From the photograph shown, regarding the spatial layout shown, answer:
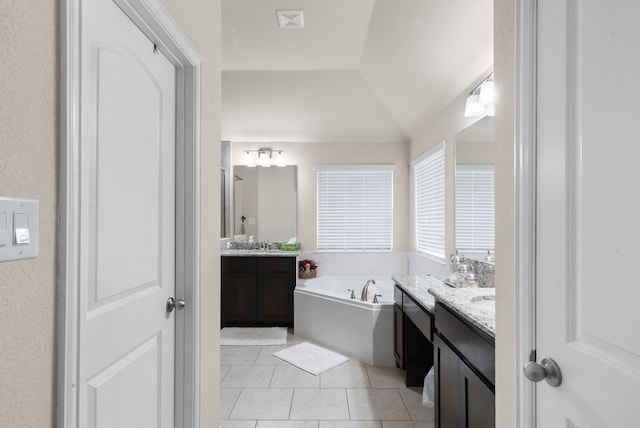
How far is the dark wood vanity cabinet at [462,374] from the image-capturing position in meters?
1.30

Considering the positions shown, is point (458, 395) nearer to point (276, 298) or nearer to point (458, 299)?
point (458, 299)

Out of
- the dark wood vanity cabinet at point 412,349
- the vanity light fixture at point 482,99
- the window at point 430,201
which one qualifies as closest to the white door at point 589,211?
the vanity light fixture at point 482,99

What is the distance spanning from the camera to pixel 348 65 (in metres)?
3.50

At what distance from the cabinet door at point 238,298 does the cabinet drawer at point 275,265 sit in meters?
0.15

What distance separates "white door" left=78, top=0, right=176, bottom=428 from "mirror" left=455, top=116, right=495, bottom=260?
2.01 m

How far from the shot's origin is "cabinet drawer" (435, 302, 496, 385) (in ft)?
4.20

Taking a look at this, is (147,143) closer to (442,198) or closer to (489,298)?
(489,298)

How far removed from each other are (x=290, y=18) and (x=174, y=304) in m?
2.30

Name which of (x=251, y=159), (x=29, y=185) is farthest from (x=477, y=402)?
(x=251, y=159)

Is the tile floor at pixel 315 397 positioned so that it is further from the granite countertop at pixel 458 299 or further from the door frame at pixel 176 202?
the door frame at pixel 176 202

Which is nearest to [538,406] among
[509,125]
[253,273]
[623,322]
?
[623,322]

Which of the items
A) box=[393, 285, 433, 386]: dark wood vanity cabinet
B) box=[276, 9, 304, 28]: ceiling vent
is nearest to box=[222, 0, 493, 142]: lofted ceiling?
box=[276, 9, 304, 28]: ceiling vent

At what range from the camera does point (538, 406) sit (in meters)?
0.93

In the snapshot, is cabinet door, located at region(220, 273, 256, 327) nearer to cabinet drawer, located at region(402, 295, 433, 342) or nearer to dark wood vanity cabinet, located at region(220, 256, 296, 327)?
dark wood vanity cabinet, located at region(220, 256, 296, 327)
